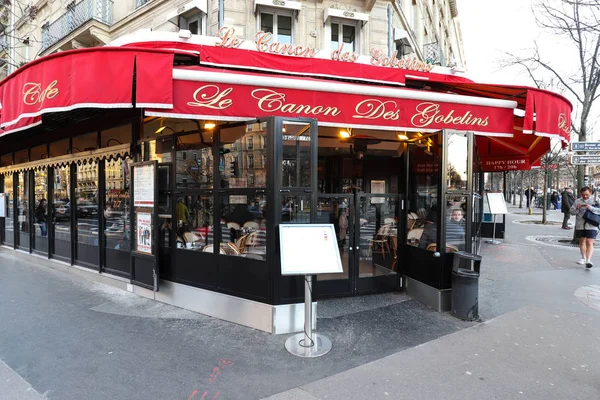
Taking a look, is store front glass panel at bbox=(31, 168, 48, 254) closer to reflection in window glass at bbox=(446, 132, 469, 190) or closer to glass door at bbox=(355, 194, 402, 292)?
glass door at bbox=(355, 194, 402, 292)

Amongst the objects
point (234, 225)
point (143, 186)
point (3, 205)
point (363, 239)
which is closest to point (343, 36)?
point (363, 239)

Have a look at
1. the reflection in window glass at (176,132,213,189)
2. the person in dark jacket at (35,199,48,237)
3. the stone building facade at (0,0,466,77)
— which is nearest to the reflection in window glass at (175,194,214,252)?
the reflection in window glass at (176,132,213,189)

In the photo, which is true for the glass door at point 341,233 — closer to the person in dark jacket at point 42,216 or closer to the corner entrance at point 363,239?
the corner entrance at point 363,239

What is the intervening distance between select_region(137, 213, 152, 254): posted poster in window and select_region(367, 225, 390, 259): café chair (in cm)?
392

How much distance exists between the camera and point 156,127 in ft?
20.0

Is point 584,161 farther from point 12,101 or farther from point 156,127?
point 12,101

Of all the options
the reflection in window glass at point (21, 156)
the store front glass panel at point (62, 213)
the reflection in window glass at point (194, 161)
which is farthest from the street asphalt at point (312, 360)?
the reflection in window glass at point (21, 156)

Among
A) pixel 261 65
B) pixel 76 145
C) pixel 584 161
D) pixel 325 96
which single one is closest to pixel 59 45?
pixel 76 145

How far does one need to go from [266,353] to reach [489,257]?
27.2 ft

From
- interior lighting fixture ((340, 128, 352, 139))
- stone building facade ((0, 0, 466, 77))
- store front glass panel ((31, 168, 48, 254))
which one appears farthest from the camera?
stone building facade ((0, 0, 466, 77))

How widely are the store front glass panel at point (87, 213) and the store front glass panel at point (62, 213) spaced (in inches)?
16.4

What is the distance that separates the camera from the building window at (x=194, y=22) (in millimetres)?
9883

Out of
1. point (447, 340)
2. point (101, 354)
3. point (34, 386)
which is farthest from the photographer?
point (447, 340)

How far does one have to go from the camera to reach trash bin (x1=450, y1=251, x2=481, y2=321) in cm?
494
